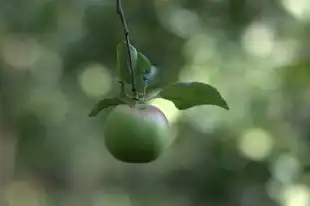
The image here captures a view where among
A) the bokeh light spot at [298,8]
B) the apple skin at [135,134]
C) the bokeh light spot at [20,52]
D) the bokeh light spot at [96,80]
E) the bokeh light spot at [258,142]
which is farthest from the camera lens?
the bokeh light spot at [20,52]

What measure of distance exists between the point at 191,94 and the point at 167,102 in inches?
45.8

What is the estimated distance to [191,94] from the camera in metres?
0.61

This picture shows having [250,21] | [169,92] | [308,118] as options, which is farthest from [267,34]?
[169,92]

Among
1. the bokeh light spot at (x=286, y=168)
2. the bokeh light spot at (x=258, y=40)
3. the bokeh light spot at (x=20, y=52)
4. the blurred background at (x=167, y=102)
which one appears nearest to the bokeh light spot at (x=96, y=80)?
the blurred background at (x=167, y=102)

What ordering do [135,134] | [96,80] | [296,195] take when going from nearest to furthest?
[135,134]
[296,195]
[96,80]

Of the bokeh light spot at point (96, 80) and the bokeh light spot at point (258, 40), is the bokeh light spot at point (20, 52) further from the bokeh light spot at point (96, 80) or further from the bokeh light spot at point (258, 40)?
the bokeh light spot at point (258, 40)

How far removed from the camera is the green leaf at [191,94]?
60 cm

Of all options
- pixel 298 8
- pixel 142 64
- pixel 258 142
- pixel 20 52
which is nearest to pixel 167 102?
pixel 258 142

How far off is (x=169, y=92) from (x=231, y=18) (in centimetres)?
153

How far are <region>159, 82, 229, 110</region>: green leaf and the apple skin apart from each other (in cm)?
4

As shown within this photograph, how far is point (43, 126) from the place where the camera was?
245 centimetres

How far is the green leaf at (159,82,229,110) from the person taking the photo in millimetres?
597

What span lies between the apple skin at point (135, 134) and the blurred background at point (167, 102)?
47.2 inches

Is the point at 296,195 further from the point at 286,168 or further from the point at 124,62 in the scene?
the point at 124,62
